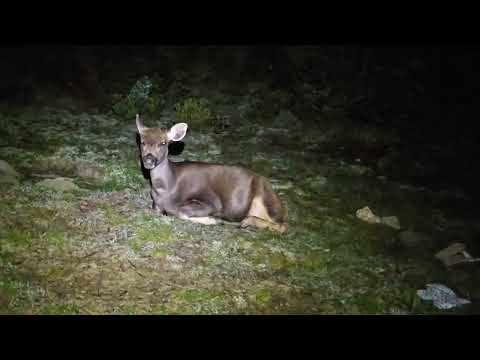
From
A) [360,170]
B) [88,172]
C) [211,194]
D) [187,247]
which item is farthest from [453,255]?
[88,172]

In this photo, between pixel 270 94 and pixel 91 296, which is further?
pixel 270 94

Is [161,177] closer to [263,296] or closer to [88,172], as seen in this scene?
[88,172]

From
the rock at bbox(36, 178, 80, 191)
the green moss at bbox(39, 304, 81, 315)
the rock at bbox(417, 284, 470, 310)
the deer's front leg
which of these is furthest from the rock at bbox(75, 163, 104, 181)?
the rock at bbox(417, 284, 470, 310)

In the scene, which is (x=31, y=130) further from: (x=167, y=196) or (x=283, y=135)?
(x=283, y=135)

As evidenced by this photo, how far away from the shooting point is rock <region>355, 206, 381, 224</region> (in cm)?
1274

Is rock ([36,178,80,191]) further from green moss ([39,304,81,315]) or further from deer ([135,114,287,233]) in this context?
green moss ([39,304,81,315])

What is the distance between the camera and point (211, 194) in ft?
37.4

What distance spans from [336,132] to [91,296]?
1270 centimetres

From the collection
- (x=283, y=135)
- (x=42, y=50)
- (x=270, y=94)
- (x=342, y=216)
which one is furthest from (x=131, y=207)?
(x=42, y=50)

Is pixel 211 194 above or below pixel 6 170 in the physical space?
below

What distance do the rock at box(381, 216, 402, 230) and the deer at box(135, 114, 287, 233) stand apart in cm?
279

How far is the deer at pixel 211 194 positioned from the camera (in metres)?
11.2

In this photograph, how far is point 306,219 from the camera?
485 inches

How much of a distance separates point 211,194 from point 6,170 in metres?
5.04
